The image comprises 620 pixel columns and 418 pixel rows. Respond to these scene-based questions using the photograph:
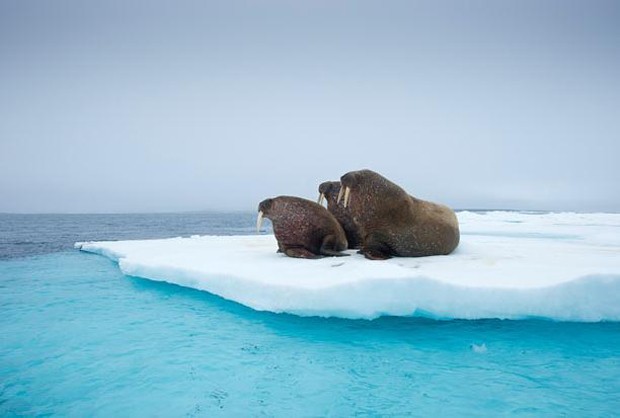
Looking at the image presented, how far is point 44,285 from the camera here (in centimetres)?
742

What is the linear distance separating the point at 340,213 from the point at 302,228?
3.84ft

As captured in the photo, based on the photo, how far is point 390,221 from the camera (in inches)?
232

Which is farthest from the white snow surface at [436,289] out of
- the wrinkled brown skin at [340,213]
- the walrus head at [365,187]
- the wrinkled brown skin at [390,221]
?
the wrinkled brown skin at [340,213]

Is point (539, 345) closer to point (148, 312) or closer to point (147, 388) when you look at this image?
point (147, 388)

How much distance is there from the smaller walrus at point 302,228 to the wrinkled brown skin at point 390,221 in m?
0.69

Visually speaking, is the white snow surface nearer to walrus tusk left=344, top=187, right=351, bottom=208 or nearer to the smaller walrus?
walrus tusk left=344, top=187, right=351, bottom=208

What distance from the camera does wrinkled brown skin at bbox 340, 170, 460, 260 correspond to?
19.3 feet

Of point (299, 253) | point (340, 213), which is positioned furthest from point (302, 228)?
point (340, 213)

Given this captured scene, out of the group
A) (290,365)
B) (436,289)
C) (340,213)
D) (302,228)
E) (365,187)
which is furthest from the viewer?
(340,213)

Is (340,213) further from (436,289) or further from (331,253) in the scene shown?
(436,289)

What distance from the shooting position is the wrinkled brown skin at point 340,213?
731 centimetres

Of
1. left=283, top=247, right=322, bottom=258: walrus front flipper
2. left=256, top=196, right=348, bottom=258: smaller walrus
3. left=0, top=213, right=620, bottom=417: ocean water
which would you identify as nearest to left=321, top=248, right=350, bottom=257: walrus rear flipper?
left=256, top=196, right=348, bottom=258: smaller walrus

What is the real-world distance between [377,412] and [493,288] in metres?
2.12

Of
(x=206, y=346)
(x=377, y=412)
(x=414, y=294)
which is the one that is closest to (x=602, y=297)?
(x=414, y=294)
